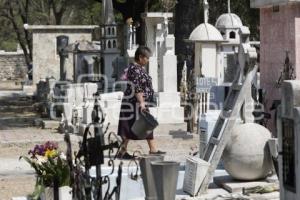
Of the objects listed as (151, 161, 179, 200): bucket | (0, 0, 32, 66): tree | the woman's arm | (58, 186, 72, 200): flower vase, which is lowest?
(58, 186, 72, 200): flower vase

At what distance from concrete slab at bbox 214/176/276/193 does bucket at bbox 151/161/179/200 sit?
1.13 m

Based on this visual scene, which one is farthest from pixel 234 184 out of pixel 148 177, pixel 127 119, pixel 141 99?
pixel 127 119

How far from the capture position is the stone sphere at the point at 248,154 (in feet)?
25.8

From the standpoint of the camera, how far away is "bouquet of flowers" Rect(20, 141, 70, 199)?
7.39m

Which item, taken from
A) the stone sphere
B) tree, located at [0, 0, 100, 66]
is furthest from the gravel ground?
tree, located at [0, 0, 100, 66]

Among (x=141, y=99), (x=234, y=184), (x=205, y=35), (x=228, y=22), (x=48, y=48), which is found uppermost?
(x=228, y=22)

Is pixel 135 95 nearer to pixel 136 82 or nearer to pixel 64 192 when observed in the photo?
pixel 136 82

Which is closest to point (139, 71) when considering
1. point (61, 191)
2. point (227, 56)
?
point (61, 191)

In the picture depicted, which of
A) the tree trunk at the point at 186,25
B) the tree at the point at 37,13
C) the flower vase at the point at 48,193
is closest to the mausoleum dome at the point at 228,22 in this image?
the tree trunk at the point at 186,25

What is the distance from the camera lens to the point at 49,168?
741 centimetres

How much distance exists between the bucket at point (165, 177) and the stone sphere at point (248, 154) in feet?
3.88

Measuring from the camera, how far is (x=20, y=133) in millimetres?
16375

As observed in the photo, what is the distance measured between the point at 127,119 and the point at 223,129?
279 centimetres

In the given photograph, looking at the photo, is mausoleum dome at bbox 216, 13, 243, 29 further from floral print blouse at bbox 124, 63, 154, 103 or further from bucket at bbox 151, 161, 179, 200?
bucket at bbox 151, 161, 179, 200
